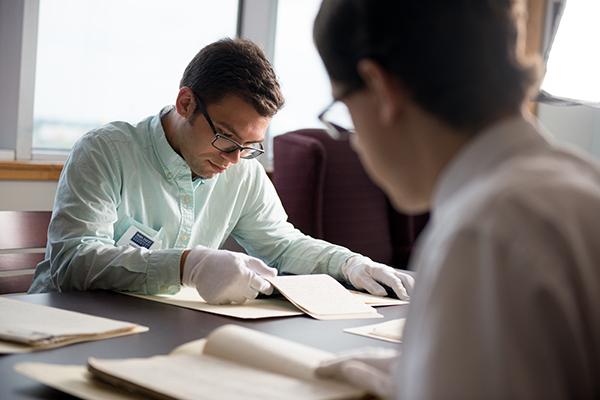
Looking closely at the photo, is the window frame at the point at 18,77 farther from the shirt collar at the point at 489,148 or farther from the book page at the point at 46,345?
the shirt collar at the point at 489,148

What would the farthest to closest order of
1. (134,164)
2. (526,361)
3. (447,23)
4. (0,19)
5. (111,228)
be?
(0,19)
(134,164)
(111,228)
(447,23)
(526,361)

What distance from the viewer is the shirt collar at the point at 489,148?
0.72 meters

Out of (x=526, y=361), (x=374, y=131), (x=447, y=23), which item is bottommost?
(x=526, y=361)

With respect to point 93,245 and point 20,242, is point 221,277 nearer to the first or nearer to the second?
point 93,245

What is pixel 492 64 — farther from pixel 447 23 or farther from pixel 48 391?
pixel 48 391

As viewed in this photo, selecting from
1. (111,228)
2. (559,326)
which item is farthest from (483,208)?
(111,228)

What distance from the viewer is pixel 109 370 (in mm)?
995

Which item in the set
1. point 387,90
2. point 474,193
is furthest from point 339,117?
point 474,193

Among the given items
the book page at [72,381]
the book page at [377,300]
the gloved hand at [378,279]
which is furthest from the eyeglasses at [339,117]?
the gloved hand at [378,279]

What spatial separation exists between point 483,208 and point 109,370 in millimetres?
539

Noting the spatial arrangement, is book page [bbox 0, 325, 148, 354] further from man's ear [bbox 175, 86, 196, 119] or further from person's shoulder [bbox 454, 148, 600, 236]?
man's ear [bbox 175, 86, 196, 119]

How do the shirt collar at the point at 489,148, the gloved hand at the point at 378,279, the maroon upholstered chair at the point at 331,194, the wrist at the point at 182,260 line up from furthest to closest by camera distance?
1. the maroon upholstered chair at the point at 331,194
2. the gloved hand at the point at 378,279
3. the wrist at the point at 182,260
4. the shirt collar at the point at 489,148

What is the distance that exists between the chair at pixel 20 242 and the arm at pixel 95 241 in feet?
0.36

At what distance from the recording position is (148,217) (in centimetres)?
210
